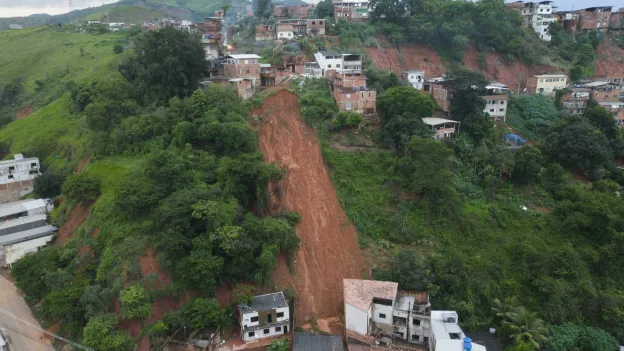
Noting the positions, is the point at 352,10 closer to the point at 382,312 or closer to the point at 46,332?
the point at 382,312

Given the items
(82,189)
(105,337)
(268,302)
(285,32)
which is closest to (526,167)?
(268,302)

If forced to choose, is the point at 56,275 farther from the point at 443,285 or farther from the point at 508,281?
the point at 508,281

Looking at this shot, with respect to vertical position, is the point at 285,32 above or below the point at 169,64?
above

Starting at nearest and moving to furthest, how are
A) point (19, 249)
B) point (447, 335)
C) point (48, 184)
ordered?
point (447, 335), point (19, 249), point (48, 184)

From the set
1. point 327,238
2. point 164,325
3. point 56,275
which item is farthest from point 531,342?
point 56,275

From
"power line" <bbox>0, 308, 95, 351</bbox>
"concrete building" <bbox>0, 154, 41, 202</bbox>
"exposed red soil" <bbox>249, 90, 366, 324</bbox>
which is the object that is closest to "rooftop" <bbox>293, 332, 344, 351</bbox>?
"exposed red soil" <bbox>249, 90, 366, 324</bbox>

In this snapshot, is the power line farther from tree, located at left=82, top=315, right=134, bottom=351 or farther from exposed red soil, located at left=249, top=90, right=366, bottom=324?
exposed red soil, located at left=249, top=90, right=366, bottom=324

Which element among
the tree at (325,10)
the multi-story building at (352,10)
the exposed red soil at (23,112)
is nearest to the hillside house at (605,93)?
the multi-story building at (352,10)
